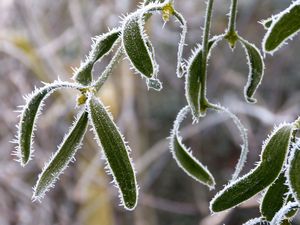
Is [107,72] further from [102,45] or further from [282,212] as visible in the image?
[282,212]

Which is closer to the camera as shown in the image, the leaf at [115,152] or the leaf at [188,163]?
the leaf at [115,152]

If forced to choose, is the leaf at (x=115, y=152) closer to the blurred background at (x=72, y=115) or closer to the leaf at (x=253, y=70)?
the leaf at (x=253, y=70)

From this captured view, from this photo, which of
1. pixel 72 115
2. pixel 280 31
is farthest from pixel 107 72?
pixel 72 115

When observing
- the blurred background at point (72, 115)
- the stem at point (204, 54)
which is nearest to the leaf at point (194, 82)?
the stem at point (204, 54)

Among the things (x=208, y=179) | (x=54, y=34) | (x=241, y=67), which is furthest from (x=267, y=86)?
(x=208, y=179)

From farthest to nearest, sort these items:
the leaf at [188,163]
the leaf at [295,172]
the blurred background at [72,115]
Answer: the blurred background at [72,115], the leaf at [188,163], the leaf at [295,172]

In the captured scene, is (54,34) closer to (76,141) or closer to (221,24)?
(221,24)

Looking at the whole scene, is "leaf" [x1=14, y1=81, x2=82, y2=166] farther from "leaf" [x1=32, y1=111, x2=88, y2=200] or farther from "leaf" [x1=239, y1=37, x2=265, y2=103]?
"leaf" [x1=239, y1=37, x2=265, y2=103]
